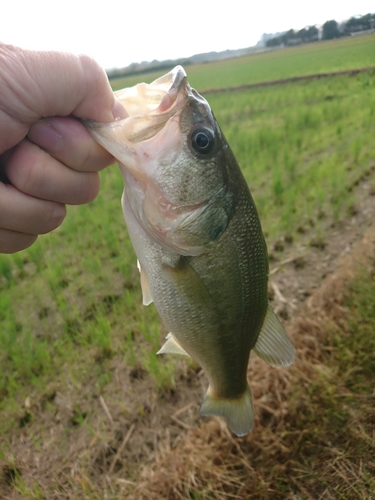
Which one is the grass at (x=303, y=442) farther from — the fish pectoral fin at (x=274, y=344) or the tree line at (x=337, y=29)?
the tree line at (x=337, y=29)

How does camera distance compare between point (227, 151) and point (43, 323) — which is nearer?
point (227, 151)

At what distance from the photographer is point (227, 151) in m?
1.17

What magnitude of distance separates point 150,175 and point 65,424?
2.02 meters

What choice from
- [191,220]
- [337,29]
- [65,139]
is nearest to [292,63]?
[337,29]

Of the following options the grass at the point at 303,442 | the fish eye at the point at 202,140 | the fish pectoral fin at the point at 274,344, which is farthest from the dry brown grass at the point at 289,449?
the fish eye at the point at 202,140

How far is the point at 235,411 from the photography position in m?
1.54

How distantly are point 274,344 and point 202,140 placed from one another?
870 mm

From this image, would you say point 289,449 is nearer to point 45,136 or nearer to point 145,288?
point 145,288

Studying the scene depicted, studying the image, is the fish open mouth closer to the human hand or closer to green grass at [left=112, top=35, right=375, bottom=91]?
the human hand

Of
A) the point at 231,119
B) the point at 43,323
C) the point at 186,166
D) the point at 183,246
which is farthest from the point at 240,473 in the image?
the point at 231,119

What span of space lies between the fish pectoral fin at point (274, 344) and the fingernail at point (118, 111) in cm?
93

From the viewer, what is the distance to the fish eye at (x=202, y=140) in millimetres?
1107

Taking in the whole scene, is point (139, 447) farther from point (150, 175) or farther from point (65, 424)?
point (150, 175)

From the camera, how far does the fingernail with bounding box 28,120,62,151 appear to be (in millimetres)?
1025
